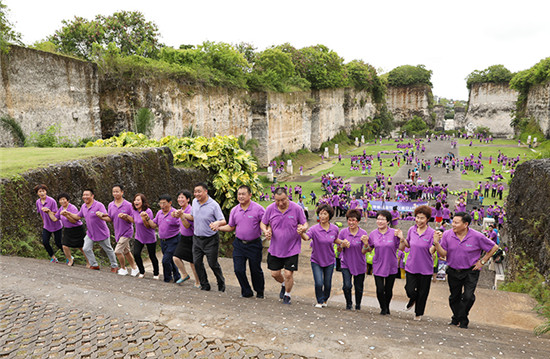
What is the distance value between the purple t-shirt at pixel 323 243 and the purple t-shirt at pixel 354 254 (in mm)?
160

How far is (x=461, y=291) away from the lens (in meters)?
4.64

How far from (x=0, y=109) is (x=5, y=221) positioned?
8.03 meters

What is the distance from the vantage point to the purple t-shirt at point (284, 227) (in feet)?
15.5

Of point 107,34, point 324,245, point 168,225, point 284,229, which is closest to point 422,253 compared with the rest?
point 324,245

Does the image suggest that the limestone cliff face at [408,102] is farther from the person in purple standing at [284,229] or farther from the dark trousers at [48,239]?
the person in purple standing at [284,229]

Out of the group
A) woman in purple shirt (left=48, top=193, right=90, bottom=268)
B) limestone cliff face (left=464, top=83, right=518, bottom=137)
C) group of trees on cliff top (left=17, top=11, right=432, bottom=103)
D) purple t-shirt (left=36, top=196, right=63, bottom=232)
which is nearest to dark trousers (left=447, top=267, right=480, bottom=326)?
woman in purple shirt (left=48, top=193, right=90, bottom=268)

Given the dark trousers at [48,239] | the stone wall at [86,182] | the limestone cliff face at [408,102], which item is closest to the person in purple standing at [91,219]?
the dark trousers at [48,239]

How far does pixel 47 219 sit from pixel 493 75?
6301 centimetres

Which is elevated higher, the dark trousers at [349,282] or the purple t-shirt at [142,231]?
the purple t-shirt at [142,231]

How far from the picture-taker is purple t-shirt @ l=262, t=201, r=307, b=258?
15.5ft

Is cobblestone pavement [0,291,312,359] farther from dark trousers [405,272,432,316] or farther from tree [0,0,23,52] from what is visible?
tree [0,0,23,52]

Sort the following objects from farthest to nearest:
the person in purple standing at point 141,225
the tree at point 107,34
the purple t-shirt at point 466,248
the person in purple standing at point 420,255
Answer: the tree at point 107,34 → the person in purple standing at point 141,225 → the person in purple standing at point 420,255 → the purple t-shirt at point 466,248

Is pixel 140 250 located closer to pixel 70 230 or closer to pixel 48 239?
pixel 70 230

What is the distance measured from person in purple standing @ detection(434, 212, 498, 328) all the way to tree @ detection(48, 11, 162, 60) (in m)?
30.8
